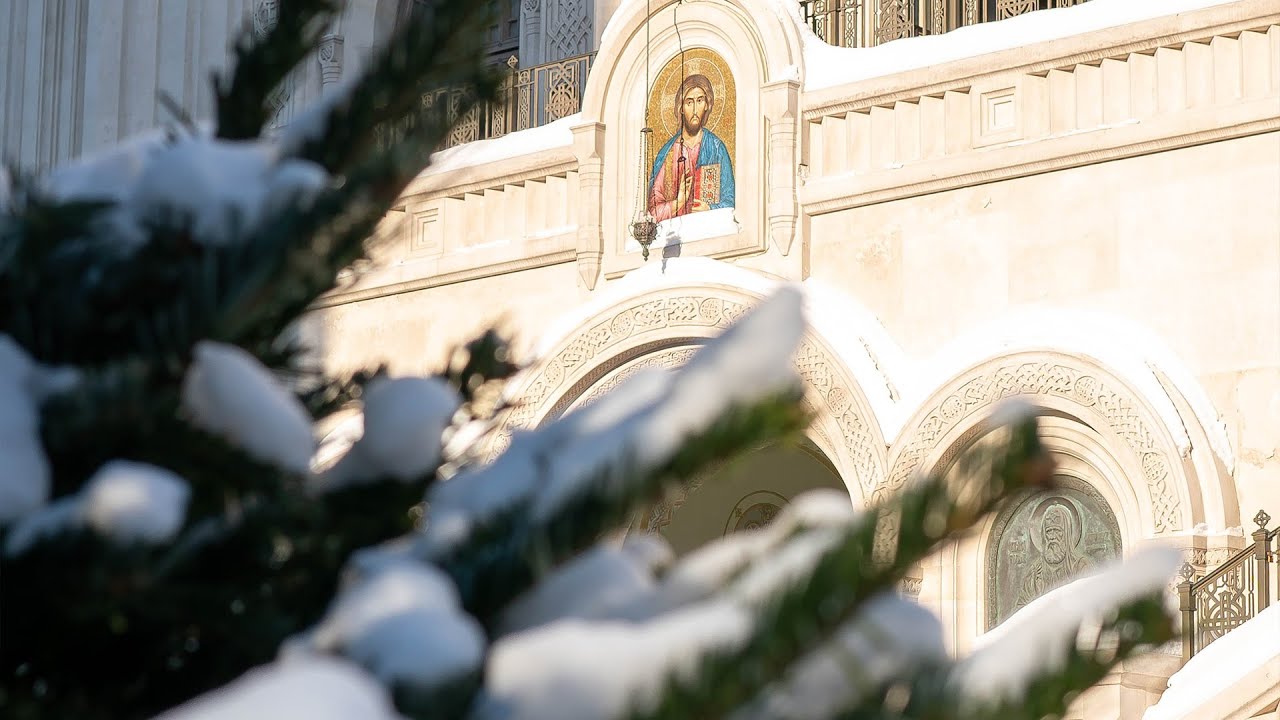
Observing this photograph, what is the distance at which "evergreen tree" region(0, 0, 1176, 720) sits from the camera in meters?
1.15

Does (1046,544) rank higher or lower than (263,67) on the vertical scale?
lower

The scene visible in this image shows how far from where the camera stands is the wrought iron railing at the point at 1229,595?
29.0ft

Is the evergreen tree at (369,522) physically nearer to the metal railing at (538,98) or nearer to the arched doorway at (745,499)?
the arched doorway at (745,499)

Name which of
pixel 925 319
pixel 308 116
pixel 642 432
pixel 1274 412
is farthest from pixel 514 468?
pixel 925 319

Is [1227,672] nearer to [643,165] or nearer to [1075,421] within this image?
[1075,421]

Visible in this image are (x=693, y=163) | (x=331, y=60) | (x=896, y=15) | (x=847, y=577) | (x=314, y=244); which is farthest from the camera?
(x=331, y=60)

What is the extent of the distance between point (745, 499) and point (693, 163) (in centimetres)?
294

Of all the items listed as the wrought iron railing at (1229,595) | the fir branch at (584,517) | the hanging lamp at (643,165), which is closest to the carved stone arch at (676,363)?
the hanging lamp at (643,165)

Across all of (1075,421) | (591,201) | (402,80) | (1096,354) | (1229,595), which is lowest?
(1229,595)

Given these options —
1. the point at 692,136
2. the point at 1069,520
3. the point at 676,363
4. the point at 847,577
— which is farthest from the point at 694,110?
the point at 847,577

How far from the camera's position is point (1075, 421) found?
403 inches

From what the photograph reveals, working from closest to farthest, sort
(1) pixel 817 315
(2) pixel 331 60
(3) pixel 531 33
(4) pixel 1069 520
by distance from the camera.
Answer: (4) pixel 1069 520
(1) pixel 817 315
(3) pixel 531 33
(2) pixel 331 60

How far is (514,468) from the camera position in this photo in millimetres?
1366

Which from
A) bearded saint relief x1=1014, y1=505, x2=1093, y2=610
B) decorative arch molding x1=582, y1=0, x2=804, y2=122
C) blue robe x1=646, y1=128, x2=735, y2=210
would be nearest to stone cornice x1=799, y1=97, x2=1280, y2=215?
blue robe x1=646, y1=128, x2=735, y2=210
